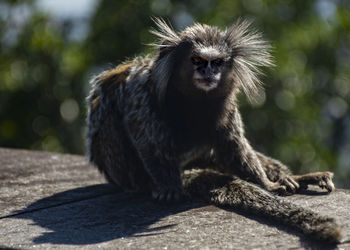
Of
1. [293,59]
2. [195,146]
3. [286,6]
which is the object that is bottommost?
[195,146]

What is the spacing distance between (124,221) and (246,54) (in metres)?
1.71

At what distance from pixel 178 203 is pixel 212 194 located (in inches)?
10.4

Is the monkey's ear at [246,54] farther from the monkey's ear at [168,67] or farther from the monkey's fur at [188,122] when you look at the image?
the monkey's ear at [168,67]

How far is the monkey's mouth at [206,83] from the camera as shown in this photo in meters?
4.41

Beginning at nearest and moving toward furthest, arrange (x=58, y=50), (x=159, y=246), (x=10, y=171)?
(x=159, y=246) < (x=10, y=171) < (x=58, y=50)

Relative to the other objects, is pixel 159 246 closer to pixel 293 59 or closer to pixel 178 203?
pixel 178 203

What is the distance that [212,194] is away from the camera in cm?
450

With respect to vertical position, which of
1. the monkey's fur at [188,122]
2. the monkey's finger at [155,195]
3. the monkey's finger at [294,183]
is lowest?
the monkey's finger at [155,195]

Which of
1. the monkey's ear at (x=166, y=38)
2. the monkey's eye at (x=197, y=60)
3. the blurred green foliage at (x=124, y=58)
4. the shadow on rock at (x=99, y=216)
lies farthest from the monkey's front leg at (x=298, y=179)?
the blurred green foliage at (x=124, y=58)

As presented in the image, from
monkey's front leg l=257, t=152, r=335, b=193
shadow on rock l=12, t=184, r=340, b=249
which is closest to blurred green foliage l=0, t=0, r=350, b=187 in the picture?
monkey's front leg l=257, t=152, r=335, b=193

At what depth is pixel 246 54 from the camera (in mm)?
4867

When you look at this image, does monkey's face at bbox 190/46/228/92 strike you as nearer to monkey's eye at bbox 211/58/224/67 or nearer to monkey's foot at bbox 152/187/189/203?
monkey's eye at bbox 211/58/224/67

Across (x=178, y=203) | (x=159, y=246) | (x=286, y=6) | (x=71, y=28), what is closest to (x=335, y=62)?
(x=286, y=6)

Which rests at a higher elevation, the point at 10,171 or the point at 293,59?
the point at 293,59
